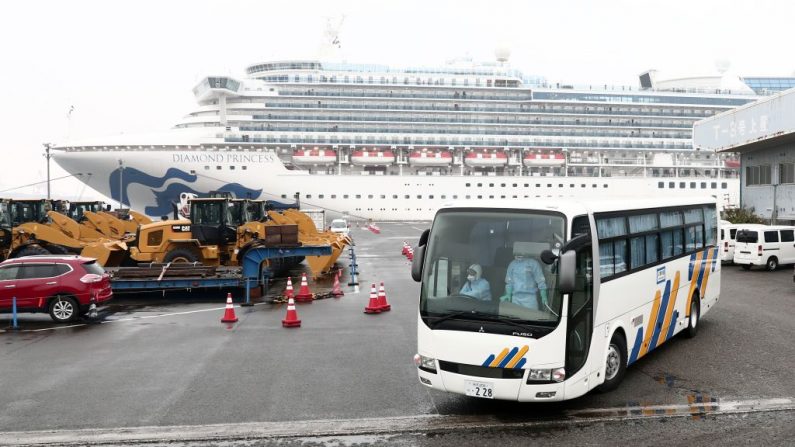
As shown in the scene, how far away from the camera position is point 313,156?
5531 centimetres

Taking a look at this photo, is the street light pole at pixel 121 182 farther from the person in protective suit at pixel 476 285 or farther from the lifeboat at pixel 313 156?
the person in protective suit at pixel 476 285

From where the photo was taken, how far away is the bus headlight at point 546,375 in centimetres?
629

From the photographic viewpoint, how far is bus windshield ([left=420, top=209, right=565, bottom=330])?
6422 millimetres

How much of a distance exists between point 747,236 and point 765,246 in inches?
25.3

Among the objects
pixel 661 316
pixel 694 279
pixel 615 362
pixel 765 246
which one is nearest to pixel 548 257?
pixel 615 362

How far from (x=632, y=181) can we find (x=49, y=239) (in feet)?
172

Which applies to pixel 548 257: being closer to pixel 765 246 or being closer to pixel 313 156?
pixel 765 246

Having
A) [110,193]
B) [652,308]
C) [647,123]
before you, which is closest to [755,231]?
[652,308]

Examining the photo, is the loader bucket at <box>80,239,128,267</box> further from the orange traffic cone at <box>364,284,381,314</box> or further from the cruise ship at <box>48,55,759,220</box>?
the cruise ship at <box>48,55,759,220</box>

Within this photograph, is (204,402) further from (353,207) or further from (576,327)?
(353,207)

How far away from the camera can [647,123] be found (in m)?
61.1

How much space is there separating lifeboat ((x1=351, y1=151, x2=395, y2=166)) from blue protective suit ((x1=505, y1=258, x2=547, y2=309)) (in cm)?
4994

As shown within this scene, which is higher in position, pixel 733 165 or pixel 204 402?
pixel 733 165

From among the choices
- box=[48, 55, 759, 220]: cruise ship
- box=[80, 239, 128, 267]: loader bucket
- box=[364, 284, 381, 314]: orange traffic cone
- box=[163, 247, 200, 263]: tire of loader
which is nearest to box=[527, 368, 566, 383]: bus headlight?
box=[364, 284, 381, 314]: orange traffic cone
